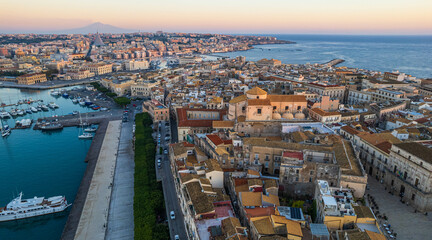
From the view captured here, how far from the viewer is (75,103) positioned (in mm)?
72375

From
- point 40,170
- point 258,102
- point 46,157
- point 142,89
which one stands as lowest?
point 40,170

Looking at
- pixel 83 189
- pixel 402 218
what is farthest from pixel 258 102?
pixel 83 189

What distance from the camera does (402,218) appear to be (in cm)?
2450

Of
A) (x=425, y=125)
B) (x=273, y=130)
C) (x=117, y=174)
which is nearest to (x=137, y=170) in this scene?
(x=117, y=174)

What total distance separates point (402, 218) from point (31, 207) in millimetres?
34390

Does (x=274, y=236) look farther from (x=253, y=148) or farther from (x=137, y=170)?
(x=137, y=170)

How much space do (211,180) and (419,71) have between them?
4315 inches

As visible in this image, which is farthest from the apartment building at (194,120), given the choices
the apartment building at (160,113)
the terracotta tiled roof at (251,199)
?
the terracotta tiled roof at (251,199)

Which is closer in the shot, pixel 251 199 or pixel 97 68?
pixel 251 199

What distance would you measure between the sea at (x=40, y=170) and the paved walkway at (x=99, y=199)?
238 cm

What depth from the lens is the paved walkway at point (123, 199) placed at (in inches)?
1017

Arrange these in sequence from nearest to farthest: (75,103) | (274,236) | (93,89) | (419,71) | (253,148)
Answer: (274,236), (253,148), (75,103), (93,89), (419,71)

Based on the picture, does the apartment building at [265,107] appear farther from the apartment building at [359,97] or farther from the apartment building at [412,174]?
the apartment building at [359,97]

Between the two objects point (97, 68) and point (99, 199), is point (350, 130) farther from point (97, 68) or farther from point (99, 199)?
point (97, 68)
